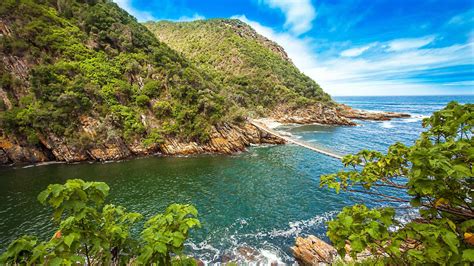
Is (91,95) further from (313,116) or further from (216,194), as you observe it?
(313,116)

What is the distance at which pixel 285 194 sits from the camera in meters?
20.9

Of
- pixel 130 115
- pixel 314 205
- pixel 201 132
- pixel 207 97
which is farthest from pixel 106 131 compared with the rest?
pixel 314 205

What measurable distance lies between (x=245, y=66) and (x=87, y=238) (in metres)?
85.1

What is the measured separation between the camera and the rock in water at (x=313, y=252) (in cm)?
1149

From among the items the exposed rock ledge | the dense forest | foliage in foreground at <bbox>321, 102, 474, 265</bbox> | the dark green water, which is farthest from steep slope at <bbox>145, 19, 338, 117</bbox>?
foliage in foreground at <bbox>321, 102, 474, 265</bbox>

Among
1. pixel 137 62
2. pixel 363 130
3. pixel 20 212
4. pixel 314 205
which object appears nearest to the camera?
pixel 20 212

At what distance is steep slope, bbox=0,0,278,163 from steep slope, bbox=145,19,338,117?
22093mm

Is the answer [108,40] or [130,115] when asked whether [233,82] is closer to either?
[108,40]

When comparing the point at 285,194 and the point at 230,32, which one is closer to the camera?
the point at 285,194

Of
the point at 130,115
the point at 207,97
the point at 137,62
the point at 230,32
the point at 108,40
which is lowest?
the point at 130,115

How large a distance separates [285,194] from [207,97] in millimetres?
23883

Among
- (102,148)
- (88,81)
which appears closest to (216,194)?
(102,148)

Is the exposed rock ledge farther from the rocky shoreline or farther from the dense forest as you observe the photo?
the dense forest

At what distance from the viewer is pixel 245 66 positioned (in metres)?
84.8
